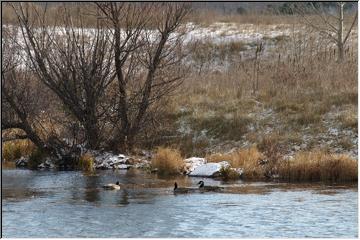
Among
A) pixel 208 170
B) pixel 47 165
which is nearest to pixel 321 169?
pixel 208 170

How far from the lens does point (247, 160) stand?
22.0 m

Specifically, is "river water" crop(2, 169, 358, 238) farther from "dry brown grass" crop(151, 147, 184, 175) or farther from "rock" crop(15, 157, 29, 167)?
"rock" crop(15, 157, 29, 167)

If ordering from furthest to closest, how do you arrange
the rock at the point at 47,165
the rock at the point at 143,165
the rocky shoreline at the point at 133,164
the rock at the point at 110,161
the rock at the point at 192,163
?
the rock at the point at 47,165
the rock at the point at 110,161
the rock at the point at 143,165
the rock at the point at 192,163
the rocky shoreline at the point at 133,164

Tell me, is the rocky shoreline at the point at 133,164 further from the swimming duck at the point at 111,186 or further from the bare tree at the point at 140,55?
the swimming duck at the point at 111,186

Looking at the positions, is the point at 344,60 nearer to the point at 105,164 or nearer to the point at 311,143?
the point at 311,143

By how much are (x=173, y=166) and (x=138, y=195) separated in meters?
4.66

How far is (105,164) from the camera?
2423 centimetres

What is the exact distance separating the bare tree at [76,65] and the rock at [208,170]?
4.60 metres

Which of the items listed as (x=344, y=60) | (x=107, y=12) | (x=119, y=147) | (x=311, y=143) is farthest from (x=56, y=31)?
(x=344, y=60)

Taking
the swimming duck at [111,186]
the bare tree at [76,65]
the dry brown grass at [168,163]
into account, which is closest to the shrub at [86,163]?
the bare tree at [76,65]

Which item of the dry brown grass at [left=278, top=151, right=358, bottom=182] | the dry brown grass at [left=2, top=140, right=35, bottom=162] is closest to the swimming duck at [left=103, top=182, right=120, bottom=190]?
the dry brown grass at [left=278, top=151, right=358, bottom=182]

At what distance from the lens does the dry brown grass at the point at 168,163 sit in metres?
22.5

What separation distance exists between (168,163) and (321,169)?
452 cm

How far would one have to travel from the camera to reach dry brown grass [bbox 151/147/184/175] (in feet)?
73.9
